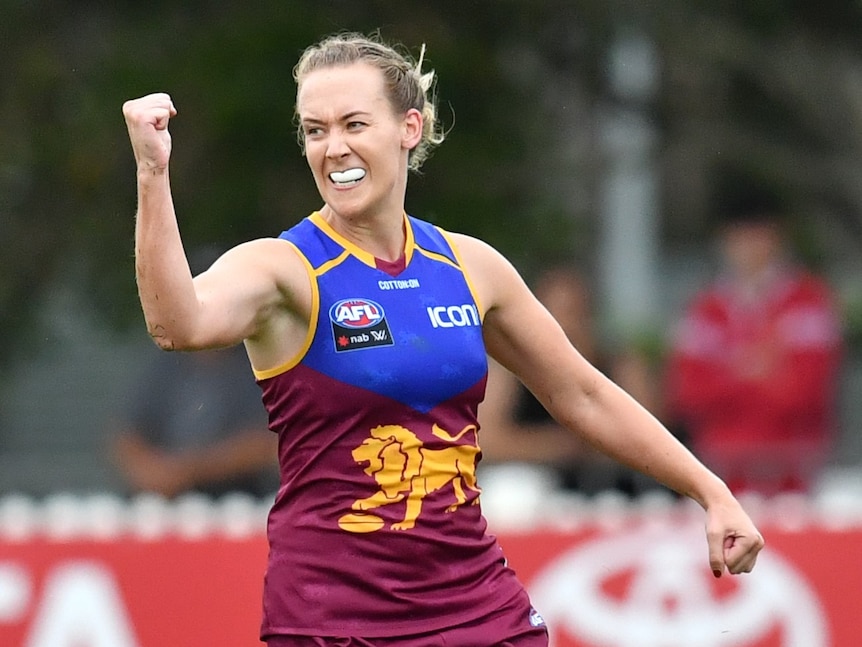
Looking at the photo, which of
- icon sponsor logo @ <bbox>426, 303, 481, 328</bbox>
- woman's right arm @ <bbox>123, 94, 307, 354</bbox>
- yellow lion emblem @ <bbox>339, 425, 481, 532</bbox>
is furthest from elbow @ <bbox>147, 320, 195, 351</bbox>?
icon sponsor logo @ <bbox>426, 303, 481, 328</bbox>

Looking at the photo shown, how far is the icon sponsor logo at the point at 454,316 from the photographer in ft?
13.8

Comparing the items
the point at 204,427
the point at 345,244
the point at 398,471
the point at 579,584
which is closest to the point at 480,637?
the point at 398,471

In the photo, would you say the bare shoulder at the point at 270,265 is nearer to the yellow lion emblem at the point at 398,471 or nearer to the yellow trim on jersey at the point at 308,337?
the yellow trim on jersey at the point at 308,337

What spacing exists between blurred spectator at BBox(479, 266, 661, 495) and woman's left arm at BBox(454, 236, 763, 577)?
354 centimetres

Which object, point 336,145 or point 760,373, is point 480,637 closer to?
point 336,145

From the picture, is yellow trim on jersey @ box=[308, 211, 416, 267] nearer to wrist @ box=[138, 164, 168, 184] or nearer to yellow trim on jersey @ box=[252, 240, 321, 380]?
yellow trim on jersey @ box=[252, 240, 321, 380]

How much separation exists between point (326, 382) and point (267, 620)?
59 centimetres

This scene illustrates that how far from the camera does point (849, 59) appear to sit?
12078 millimetres

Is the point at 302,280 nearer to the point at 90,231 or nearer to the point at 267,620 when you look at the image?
the point at 267,620

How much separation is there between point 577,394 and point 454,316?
21.2 inches

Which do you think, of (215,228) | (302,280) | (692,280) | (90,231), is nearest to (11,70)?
(90,231)

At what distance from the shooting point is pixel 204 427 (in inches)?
328

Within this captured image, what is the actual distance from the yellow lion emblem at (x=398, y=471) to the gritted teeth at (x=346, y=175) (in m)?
0.58

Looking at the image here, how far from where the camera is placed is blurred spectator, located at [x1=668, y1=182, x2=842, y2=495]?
839cm
